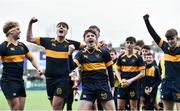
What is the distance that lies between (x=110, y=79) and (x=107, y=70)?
0.66 feet

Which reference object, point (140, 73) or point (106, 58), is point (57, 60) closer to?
point (106, 58)

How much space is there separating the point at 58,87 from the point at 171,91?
8.17 feet

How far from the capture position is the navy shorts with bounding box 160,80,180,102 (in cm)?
1066

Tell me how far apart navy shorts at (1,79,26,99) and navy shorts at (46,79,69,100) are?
1029 millimetres

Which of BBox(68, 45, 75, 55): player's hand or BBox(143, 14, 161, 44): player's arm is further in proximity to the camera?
BBox(68, 45, 75, 55): player's hand

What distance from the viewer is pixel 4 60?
1083 centimetres

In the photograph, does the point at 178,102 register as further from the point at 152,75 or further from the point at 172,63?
the point at 152,75

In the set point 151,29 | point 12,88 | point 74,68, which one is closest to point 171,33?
point 151,29

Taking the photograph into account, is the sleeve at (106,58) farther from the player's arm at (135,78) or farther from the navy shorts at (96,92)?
the player's arm at (135,78)

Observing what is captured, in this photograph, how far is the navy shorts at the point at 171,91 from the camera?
35.0ft

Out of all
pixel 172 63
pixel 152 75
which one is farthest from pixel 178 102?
pixel 152 75

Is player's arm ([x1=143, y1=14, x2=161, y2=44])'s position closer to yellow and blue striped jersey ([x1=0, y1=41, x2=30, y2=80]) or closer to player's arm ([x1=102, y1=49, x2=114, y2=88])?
player's arm ([x1=102, y1=49, x2=114, y2=88])

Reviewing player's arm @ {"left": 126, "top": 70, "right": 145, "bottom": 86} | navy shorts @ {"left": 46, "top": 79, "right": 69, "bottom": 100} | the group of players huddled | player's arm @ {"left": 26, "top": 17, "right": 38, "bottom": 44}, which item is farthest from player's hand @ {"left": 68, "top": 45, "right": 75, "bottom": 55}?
player's arm @ {"left": 126, "top": 70, "right": 145, "bottom": 86}

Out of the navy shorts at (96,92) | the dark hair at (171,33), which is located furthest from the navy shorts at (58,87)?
the dark hair at (171,33)
